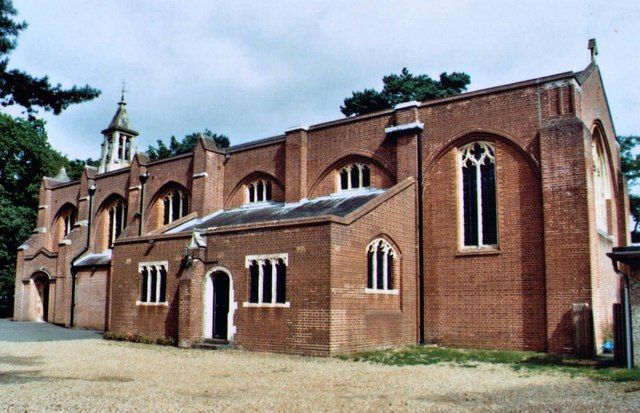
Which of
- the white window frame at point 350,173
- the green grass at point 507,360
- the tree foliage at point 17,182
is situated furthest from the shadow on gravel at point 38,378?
the tree foliage at point 17,182

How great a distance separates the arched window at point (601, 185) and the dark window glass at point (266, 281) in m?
11.5

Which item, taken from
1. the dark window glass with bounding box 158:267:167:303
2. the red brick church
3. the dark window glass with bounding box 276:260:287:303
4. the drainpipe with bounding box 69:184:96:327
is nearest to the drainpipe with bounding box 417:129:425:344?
the red brick church

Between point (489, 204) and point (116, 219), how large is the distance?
2333cm

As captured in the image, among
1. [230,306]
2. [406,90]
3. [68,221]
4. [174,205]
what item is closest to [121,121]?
[68,221]

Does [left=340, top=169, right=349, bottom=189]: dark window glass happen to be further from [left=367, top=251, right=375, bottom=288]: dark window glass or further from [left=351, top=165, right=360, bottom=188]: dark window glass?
[left=367, top=251, right=375, bottom=288]: dark window glass

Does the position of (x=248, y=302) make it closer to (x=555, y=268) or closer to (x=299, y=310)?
(x=299, y=310)

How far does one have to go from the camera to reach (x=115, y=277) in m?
24.0

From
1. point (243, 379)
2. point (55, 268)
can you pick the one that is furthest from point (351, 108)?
point (243, 379)

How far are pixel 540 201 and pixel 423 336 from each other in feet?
19.2

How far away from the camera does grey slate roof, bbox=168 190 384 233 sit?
2050 cm

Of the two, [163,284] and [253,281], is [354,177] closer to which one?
[253,281]

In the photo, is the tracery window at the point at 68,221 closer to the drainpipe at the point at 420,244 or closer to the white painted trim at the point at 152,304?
the white painted trim at the point at 152,304

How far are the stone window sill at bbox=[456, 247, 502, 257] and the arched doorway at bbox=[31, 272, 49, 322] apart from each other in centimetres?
2804

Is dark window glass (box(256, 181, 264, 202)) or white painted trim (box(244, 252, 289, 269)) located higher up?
dark window glass (box(256, 181, 264, 202))
